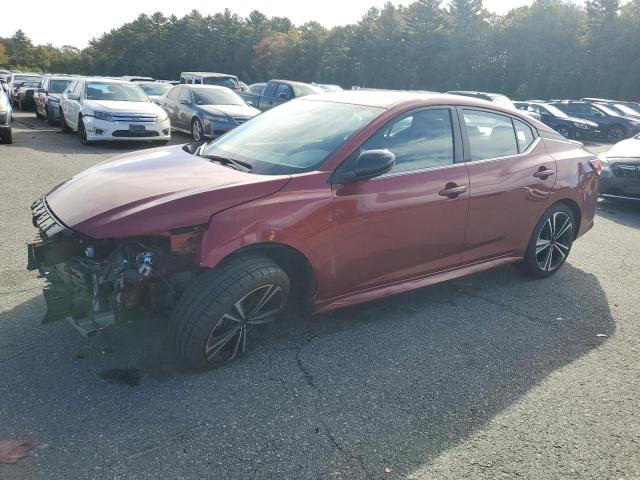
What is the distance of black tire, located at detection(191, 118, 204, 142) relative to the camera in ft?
43.9

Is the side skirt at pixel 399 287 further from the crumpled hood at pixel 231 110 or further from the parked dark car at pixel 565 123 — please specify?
the parked dark car at pixel 565 123

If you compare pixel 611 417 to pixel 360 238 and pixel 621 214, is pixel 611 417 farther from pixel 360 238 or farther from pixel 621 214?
pixel 621 214

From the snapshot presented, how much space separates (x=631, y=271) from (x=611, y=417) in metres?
2.99

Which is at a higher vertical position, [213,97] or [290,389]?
[213,97]

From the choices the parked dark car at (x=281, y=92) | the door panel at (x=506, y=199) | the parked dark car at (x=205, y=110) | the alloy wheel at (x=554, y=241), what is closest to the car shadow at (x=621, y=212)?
the alloy wheel at (x=554, y=241)

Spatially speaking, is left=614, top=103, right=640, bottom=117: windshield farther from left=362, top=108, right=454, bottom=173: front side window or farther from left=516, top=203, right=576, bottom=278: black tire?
left=362, top=108, right=454, bottom=173: front side window

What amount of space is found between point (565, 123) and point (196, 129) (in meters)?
14.4

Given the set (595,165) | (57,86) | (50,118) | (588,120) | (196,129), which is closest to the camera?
(595,165)

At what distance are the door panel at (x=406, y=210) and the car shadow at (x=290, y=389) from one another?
465 millimetres

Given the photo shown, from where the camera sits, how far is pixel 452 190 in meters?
3.96

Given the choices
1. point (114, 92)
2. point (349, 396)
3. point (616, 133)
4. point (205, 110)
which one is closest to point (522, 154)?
point (349, 396)

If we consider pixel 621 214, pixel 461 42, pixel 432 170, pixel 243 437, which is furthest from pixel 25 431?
pixel 461 42

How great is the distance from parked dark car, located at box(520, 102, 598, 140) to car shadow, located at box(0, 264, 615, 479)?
18.4 metres

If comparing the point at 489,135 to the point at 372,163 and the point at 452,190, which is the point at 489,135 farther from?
the point at 372,163
